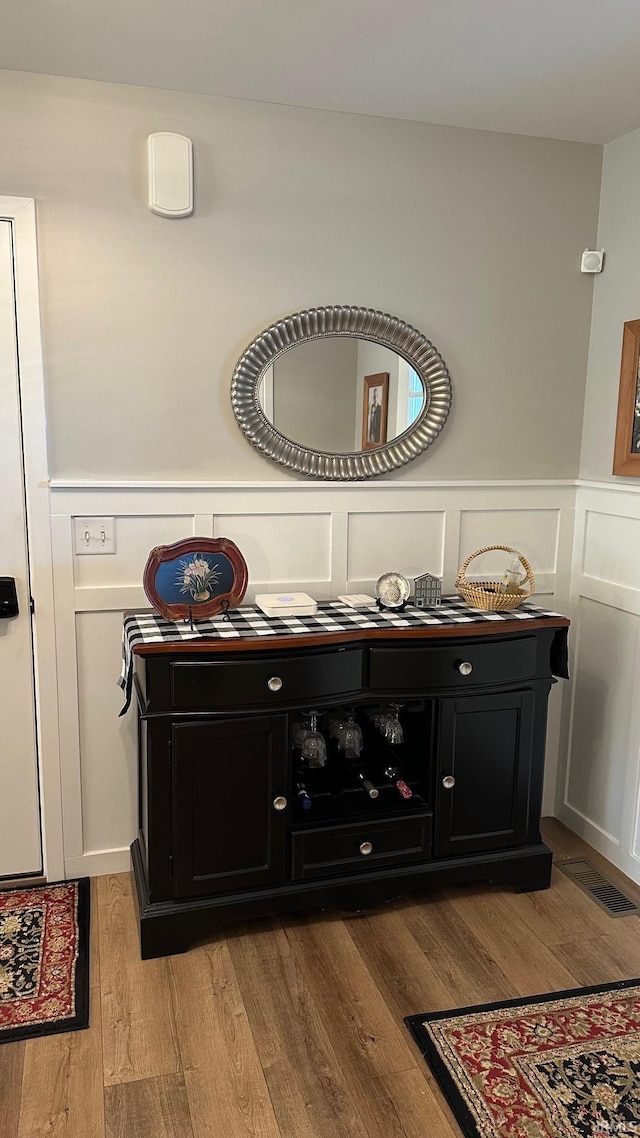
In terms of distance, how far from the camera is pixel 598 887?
9.23ft

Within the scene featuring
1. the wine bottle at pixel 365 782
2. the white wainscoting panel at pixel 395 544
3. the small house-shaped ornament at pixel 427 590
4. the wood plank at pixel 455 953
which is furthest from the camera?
the white wainscoting panel at pixel 395 544

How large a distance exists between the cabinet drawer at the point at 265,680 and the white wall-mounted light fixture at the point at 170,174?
1356mm

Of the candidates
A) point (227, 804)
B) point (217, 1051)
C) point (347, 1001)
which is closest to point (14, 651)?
point (227, 804)

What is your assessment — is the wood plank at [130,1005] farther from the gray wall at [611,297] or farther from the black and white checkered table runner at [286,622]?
the gray wall at [611,297]

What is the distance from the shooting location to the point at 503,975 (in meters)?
2.37

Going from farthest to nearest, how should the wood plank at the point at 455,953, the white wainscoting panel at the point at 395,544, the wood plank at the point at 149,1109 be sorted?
the white wainscoting panel at the point at 395,544 → the wood plank at the point at 455,953 → the wood plank at the point at 149,1109

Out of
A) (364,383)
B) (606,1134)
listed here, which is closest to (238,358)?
(364,383)

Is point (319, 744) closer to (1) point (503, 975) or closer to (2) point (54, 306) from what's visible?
(1) point (503, 975)

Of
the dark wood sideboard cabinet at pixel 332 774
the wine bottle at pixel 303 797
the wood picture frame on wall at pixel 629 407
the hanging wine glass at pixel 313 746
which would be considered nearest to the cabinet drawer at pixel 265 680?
the dark wood sideboard cabinet at pixel 332 774

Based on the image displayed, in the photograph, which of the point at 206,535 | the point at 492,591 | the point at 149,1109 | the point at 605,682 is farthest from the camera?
the point at 605,682

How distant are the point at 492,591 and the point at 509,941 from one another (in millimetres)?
1088

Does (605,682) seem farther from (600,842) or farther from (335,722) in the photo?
(335,722)

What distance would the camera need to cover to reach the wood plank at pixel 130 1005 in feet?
6.63

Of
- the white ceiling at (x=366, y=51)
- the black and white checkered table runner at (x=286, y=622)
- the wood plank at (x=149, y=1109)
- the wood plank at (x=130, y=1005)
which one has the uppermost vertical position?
the white ceiling at (x=366, y=51)
